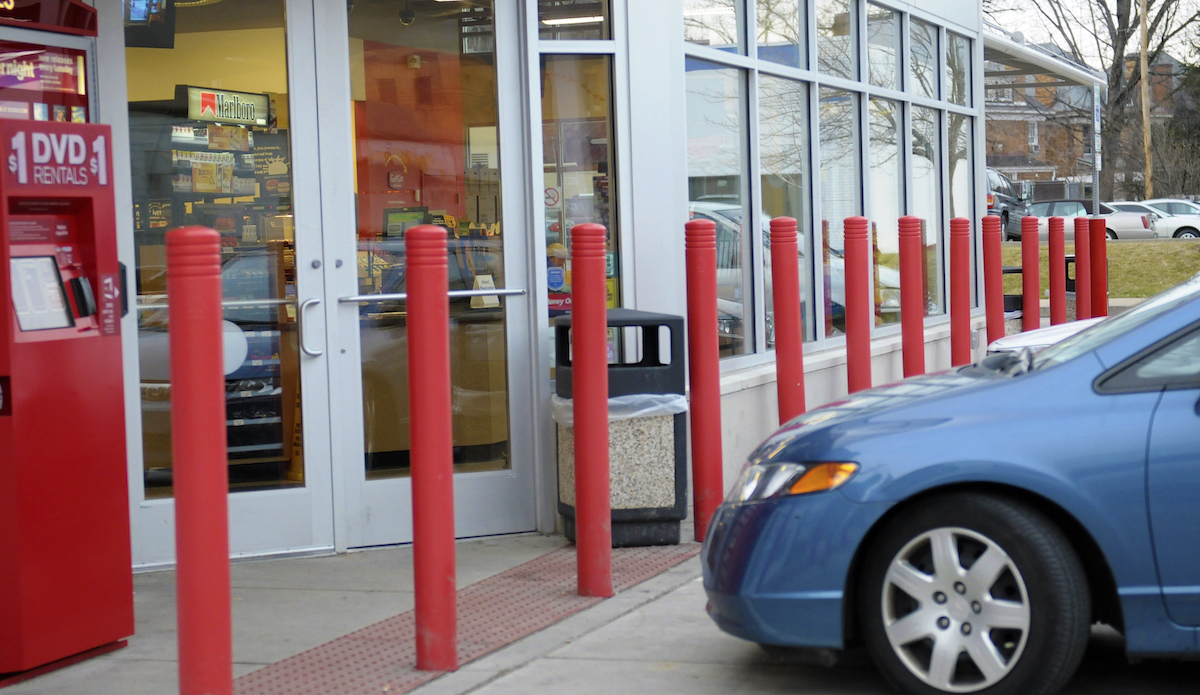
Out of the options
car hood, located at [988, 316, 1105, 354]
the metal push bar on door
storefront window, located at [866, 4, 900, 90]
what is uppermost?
storefront window, located at [866, 4, 900, 90]

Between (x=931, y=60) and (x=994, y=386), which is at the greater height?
(x=931, y=60)

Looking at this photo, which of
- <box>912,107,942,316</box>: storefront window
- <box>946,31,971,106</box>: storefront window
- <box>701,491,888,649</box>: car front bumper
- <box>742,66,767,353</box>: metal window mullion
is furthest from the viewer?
<box>946,31,971,106</box>: storefront window

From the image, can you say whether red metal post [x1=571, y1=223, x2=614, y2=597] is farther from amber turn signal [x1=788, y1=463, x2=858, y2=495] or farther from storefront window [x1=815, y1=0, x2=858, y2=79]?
storefront window [x1=815, y1=0, x2=858, y2=79]

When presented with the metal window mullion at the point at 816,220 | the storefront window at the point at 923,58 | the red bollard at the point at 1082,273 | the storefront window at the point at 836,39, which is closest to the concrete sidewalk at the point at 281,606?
the metal window mullion at the point at 816,220

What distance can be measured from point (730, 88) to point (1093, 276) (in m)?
5.86

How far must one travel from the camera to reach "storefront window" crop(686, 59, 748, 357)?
746 centimetres

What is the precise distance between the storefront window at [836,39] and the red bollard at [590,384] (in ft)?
14.9

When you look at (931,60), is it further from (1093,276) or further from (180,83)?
(180,83)

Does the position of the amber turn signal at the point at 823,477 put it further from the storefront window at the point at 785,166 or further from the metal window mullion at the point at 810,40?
the metal window mullion at the point at 810,40

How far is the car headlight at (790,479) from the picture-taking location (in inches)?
143

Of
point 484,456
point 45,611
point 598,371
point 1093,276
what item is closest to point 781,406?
point 484,456

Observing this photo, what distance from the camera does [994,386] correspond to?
3.67 meters

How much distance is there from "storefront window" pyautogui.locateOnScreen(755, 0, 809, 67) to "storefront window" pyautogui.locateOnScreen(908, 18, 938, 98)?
93.2 inches

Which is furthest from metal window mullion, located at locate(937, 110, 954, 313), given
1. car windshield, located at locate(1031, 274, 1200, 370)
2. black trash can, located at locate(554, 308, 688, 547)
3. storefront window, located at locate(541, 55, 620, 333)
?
car windshield, located at locate(1031, 274, 1200, 370)
